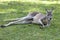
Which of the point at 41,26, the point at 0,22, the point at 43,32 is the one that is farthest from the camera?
the point at 0,22

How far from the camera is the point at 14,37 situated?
16.3 feet

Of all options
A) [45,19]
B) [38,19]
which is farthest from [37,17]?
[45,19]

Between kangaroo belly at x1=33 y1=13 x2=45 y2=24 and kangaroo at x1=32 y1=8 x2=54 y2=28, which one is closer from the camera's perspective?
kangaroo at x1=32 y1=8 x2=54 y2=28

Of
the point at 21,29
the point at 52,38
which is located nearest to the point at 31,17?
the point at 21,29

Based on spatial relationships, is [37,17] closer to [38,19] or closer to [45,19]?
[38,19]

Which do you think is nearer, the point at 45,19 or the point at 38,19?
the point at 45,19

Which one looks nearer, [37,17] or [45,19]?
[45,19]

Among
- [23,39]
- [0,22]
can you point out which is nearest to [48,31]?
[23,39]

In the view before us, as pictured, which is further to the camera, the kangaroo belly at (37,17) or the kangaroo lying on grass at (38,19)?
the kangaroo belly at (37,17)

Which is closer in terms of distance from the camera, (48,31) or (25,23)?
(48,31)

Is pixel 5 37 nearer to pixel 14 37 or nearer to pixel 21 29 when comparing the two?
pixel 14 37

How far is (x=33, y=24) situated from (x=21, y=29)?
0.55 meters

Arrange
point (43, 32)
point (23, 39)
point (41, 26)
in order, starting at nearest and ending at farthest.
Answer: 1. point (23, 39)
2. point (43, 32)
3. point (41, 26)

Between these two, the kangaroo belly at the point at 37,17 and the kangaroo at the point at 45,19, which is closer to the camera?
the kangaroo at the point at 45,19
